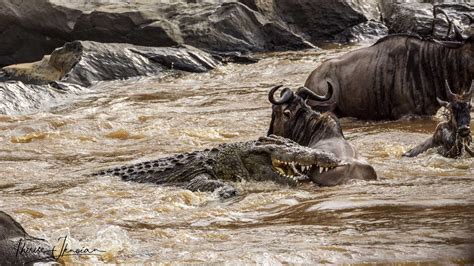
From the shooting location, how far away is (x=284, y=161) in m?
7.50

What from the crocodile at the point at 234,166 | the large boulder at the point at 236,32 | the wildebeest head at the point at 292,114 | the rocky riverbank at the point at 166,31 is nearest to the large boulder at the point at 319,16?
the rocky riverbank at the point at 166,31

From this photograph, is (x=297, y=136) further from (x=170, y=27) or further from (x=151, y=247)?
(x=170, y=27)

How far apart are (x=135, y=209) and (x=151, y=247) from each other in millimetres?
1329

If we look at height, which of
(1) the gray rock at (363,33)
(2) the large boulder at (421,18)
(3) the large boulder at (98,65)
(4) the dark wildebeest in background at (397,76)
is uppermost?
(4) the dark wildebeest in background at (397,76)

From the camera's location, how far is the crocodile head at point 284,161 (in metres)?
7.32

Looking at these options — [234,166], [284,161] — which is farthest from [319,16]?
[284,161]

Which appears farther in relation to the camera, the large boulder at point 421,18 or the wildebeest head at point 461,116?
the large boulder at point 421,18

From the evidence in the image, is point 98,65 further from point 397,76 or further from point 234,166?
point 234,166

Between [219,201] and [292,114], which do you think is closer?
[219,201]

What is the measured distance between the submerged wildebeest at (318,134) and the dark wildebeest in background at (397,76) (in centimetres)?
220

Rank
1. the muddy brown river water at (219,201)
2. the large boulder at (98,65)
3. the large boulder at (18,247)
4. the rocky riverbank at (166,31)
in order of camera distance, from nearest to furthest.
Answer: the large boulder at (18,247) → the muddy brown river water at (219,201) → the large boulder at (98,65) → the rocky riverbank at (166,31)

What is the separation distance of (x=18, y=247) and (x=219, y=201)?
7.89ft

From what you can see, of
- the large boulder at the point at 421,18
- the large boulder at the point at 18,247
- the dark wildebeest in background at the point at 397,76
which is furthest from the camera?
the large boulder at the point at 421,18

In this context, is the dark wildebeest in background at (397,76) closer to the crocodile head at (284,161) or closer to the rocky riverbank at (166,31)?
the crocodile head at (284,161)
